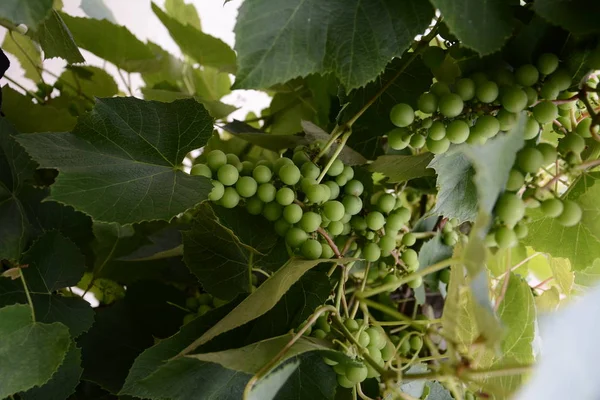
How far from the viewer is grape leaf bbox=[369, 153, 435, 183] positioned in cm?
35

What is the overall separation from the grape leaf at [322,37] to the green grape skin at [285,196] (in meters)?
0.07

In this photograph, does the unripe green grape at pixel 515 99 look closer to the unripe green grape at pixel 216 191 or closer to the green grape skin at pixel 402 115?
the green grape skin at pixel 402 115

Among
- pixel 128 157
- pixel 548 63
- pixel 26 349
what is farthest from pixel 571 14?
pixel 26 349

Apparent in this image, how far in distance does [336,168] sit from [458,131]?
9 centimetres

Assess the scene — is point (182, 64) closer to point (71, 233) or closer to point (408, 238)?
point (71, 233)

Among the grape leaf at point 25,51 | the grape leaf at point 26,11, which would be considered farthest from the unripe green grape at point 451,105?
the grape leaf at point 25,51

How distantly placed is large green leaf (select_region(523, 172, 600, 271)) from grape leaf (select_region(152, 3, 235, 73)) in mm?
348

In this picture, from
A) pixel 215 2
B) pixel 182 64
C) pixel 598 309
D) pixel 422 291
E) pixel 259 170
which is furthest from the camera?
pixel 215 2

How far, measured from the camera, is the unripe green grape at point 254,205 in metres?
0.34

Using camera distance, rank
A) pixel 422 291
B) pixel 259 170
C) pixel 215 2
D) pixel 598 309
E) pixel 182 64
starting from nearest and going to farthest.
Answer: pixel 598 309, pixel 259 170, pixel 422 291, pixel 182 64, pixel 215 2

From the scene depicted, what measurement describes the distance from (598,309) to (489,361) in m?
0.11

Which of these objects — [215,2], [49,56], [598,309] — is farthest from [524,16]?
[215,2]

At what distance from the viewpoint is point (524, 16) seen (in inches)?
12.0

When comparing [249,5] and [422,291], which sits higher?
[249,5]
